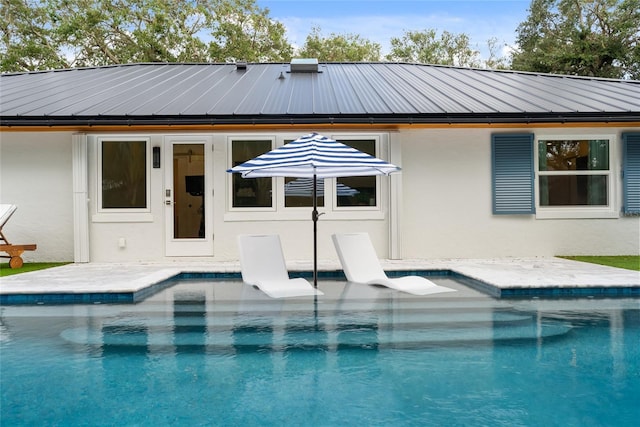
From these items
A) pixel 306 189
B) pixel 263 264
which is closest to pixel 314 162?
pixel 263 264

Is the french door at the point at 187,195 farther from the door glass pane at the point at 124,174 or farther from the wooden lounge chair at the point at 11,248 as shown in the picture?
the wooden lounge chair at the point at 11,248

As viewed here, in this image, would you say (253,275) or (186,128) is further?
(186,128)

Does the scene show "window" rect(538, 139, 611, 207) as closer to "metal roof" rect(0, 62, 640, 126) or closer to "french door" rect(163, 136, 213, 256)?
"metal roof" rect(0, 62, 640, 126)

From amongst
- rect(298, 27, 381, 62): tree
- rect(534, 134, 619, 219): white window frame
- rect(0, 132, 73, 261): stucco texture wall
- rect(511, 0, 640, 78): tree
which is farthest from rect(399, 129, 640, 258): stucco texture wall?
rect(298, 27, 381, 62): tree

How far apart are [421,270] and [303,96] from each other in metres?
4.64

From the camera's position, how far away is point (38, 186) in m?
9.84

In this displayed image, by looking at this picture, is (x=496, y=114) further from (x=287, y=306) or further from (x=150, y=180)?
(x=150, y=180)

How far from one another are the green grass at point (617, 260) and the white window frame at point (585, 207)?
839mm

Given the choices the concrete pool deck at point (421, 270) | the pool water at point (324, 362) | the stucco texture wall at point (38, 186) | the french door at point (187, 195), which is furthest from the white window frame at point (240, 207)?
the pool water at point (324, 362)

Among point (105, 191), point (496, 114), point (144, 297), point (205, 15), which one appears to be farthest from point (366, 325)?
point (205, 15)

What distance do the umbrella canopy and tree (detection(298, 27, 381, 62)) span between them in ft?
69.0

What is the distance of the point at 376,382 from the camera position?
3.76m

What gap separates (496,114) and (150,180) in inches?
260

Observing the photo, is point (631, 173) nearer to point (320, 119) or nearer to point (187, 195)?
point (320, 119)
